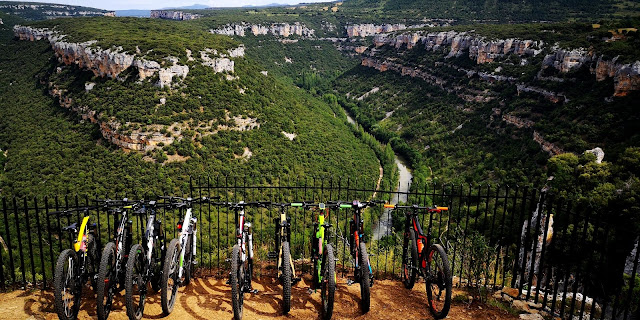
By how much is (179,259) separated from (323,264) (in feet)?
8.09

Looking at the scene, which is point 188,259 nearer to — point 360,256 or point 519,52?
point 360,256

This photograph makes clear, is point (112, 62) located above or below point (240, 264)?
above

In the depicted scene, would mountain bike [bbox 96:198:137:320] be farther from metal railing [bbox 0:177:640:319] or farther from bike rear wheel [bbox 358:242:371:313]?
bike rear wheel [bbox 358:242:371:313]

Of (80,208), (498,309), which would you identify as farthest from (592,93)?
(80,208)

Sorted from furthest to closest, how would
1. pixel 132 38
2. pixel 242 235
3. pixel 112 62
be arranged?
pixel 132 38, pixel 112 62, pixel 242 235

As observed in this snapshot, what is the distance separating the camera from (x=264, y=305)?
21.4ft

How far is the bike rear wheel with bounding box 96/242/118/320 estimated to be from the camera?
17.7 feet

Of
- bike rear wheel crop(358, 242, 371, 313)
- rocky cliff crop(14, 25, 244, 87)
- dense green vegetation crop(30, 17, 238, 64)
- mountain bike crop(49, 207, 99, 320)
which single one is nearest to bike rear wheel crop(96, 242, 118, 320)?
mountain bike crop(49, 207, 99, 320)

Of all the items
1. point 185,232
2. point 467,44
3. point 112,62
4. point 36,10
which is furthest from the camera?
point 36,10

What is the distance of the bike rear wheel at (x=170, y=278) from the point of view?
5.83 m

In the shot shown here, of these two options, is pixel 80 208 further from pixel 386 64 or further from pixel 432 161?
pixel 386 64

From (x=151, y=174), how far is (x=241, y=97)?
15006 millimetres

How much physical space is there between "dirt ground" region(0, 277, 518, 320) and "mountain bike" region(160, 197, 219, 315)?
295mm

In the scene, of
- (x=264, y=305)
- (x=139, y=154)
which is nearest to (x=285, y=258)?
(x=264, y=305)
